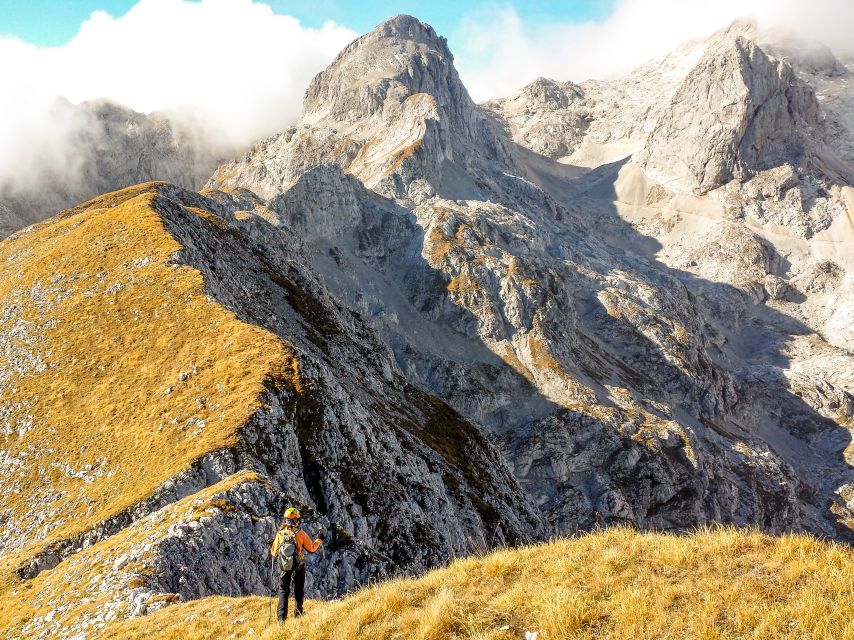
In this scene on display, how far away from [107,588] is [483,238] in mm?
127241

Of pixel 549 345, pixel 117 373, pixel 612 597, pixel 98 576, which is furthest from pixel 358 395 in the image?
pixel 549 345

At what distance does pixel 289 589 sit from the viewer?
13508 millimetres

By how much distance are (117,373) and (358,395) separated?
18826 mm

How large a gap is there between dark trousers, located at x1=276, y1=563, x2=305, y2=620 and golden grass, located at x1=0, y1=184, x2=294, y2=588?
1317 centimetres

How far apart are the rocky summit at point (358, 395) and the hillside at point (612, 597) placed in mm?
8570

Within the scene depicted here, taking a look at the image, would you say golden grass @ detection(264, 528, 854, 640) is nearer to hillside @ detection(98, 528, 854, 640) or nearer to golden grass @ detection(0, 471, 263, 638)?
hillside @ detection(98, 528, 854, 640)

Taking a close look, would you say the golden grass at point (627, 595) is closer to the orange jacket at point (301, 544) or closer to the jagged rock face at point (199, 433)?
the orange jacket at point (301, 544)

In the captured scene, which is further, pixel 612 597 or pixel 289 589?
pixel 289 589

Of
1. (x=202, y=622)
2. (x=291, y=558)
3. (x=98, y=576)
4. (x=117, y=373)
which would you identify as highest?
(x=117, y=373)

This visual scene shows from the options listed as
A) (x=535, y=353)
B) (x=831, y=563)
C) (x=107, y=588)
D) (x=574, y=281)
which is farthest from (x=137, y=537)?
(x=574, y=281)

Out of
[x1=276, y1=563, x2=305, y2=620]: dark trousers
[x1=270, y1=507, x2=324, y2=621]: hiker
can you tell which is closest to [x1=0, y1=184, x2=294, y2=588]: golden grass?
[x1=270, y1=507, x2=324, y2=621]: hiker

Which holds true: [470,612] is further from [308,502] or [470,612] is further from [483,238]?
[483,238]

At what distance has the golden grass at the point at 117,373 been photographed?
26.4m

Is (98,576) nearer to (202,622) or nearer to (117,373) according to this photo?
(202,622)
